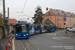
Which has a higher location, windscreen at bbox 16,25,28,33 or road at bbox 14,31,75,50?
windscreen at bbox 16,25,28,33

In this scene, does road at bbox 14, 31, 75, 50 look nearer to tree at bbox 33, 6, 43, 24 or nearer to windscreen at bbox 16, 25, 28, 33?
windscreen at bbox 16, 25, 28, 33

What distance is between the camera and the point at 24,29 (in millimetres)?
18188

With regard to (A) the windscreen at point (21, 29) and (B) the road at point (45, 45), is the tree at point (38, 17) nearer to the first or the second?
(A) the windscreen at point (21, 29)

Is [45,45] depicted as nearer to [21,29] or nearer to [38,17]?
[21,29]

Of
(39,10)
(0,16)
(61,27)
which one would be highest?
(39,10)

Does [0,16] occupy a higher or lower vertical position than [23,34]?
higher

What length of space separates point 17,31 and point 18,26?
84 cm

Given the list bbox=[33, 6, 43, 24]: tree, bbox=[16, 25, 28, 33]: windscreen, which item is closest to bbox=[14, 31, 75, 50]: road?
bbox=[16, 25, 28, 33]: windscreen

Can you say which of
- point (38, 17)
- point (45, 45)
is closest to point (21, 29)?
point (45, 45)

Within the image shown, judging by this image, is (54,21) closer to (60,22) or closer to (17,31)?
(60,22)

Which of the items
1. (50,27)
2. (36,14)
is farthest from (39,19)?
(50,27)

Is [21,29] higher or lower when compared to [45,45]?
higher

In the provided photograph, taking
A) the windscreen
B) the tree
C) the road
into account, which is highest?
the tree

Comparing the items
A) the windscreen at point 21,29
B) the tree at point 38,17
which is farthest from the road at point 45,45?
the tree at point 38,17
